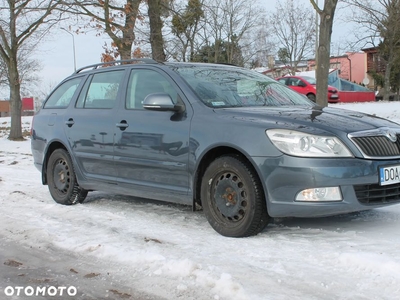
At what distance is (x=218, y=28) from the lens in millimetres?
34969

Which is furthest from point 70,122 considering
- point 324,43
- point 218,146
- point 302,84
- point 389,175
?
point 302,84

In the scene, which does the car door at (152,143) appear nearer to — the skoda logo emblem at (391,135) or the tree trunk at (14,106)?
the skoda logo emblem at (391,135)

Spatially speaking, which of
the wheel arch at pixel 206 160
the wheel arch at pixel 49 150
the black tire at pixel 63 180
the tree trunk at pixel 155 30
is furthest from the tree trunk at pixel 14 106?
the wheel arch at pixel 206 160

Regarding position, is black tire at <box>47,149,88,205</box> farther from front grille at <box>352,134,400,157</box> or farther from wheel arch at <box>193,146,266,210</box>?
front grille at <box>352,134,400,157</box>

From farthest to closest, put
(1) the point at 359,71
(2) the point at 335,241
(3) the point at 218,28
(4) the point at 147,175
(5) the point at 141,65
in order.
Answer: (1) the point at 359,71 < (3) the point at 218,28 < (5) the point at 141,65 < (4) the point at 147,175 < (2) the point at 335,241

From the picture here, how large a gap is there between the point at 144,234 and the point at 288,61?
152 ft

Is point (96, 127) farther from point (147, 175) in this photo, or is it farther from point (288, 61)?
point (288, 61)

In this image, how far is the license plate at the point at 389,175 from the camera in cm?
429

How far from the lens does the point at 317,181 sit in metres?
4.13

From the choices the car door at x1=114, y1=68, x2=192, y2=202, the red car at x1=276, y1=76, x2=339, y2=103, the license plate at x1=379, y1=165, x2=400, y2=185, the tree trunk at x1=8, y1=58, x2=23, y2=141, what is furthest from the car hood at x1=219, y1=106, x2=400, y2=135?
the red car at x1=276, y1=76, x2=339, y2=103

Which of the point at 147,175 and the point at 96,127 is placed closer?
the point at 147,175

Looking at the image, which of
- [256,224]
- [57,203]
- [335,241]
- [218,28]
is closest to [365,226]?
[335,241]

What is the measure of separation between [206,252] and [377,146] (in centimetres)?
Answer: 166

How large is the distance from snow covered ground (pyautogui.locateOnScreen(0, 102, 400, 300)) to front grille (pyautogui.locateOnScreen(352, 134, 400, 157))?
27.7 inches
